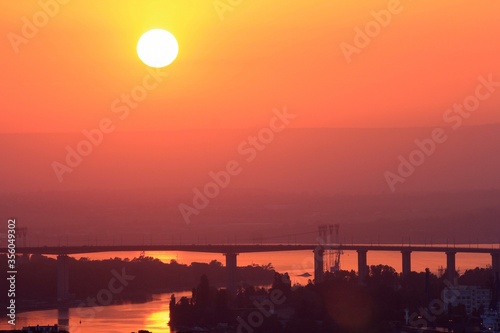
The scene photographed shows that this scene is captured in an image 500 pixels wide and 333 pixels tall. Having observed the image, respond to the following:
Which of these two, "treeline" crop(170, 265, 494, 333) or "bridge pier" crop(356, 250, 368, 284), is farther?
"bridge pier" crop(356, 250, 368, 284)

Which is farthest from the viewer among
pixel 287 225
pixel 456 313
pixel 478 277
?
pixel 287 225

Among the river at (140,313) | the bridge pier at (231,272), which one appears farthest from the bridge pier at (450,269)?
the bridge pier at (231,272)

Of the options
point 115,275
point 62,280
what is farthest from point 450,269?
point 115,275

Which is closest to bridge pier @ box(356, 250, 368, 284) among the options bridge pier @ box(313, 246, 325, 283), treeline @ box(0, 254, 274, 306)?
bridge pier @ box(313, 246, 325, 283)

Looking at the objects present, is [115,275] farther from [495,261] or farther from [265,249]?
[495,261]

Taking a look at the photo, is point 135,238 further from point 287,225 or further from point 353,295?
point 353,295

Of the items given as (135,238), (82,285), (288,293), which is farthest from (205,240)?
(288,293)

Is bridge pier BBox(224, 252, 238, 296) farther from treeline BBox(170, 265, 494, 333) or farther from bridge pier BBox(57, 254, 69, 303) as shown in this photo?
treeline BBox(170, 265, 494, 333)
